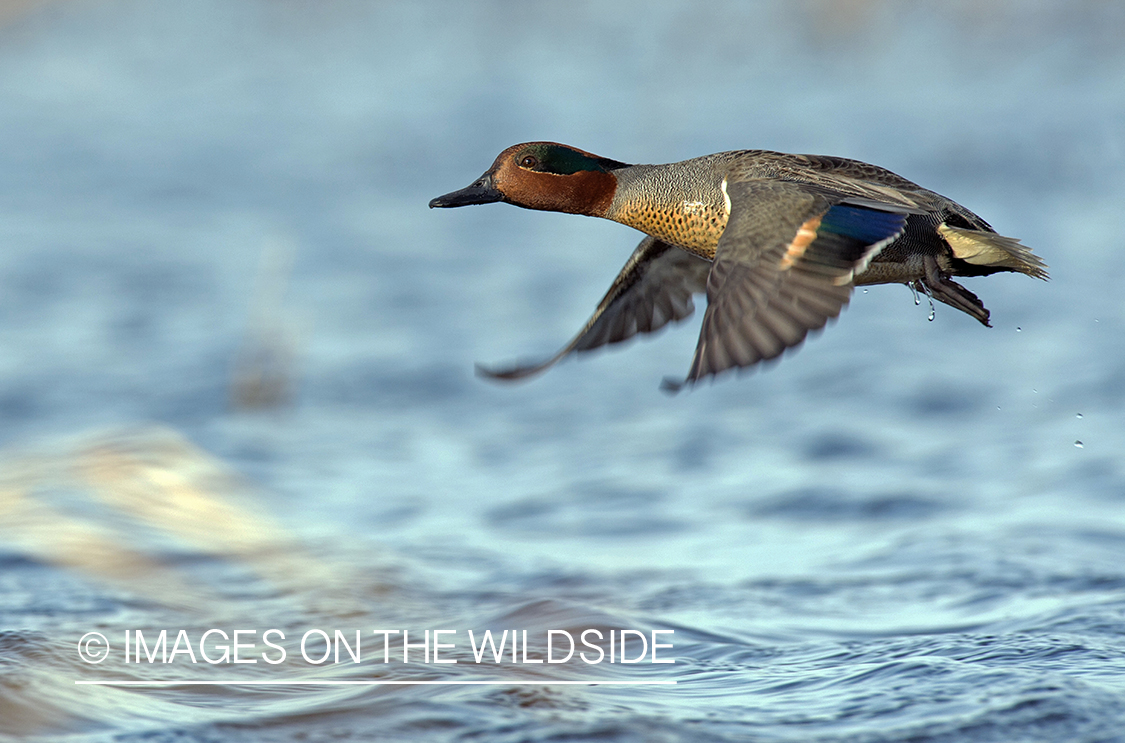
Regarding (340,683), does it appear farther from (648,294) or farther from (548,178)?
(548,178)

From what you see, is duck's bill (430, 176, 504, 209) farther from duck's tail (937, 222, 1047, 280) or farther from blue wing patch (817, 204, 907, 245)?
duck's tail (937, 222, 1047, 280)

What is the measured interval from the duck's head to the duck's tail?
0.92 m

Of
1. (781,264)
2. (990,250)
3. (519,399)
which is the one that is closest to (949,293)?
(990,250)

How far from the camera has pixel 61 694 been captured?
4438 mm

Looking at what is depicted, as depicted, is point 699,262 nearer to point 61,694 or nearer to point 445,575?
point 445,575

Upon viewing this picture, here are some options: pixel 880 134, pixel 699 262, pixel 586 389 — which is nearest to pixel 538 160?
pixel 699 262

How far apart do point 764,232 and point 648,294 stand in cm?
105

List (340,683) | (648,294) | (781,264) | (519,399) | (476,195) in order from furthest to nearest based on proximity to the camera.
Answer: (519,399), (648,294), (340,683), (476,195), (781,264)

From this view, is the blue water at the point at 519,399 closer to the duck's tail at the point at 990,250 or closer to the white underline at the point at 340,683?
the white underline at the point at 340,683

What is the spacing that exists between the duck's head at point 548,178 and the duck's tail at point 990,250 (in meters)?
0.92

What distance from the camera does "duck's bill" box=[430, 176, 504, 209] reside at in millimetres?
4195

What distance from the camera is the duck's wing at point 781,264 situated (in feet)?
11.4

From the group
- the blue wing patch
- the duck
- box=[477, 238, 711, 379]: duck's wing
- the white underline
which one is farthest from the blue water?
the blue wing patch

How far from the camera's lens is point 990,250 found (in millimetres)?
3945
